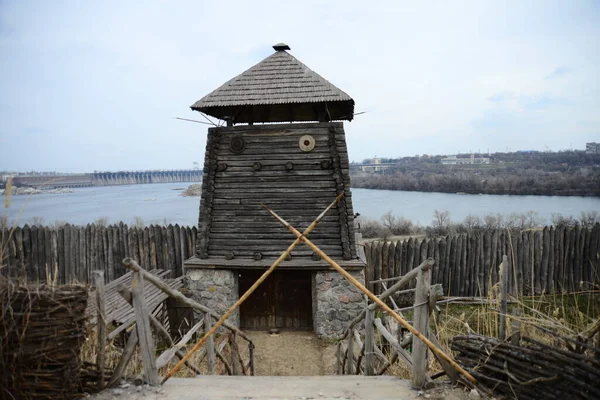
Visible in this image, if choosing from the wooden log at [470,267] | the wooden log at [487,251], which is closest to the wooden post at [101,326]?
the wooden log at [470,267]

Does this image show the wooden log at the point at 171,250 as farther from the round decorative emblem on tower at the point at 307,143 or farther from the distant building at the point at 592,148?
the distant building at the point at 592,148

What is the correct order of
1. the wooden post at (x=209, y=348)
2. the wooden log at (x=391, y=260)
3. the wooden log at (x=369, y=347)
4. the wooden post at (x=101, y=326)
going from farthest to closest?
the wooden log at (x=391, y=260) < the wooden post at (x=209, y=348) < the wooden log at (x=369, y=347) < the wooden post at (x=101, y=326)

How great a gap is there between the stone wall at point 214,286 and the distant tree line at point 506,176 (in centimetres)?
2175

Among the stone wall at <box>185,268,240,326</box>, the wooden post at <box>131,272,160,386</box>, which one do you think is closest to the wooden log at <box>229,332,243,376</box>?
the wooden post at <box>131,272,160,386</box>

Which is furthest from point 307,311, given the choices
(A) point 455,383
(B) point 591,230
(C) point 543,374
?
(B) point 591,230

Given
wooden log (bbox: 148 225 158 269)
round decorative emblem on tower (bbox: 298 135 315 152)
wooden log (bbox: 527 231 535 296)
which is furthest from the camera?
wooden log (bbox: 148 225 158 269)

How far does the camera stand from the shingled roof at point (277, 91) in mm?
8469

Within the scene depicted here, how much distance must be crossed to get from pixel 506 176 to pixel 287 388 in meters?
38.4

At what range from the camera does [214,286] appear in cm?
870

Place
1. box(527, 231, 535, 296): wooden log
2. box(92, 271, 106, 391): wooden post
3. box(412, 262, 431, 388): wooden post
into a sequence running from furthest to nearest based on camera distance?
box(527, 231, 535, 296): wooden log, box(412, 262, 431, 388): wooden post, box(92, 271, 106, 391): wooden post

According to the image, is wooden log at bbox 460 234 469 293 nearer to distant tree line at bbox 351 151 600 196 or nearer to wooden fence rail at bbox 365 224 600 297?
wooden fence rail at bbox 365 224 600 297

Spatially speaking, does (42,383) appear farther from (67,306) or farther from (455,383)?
(455,383)

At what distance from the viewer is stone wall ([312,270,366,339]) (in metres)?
8.47

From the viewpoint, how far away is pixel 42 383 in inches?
101
